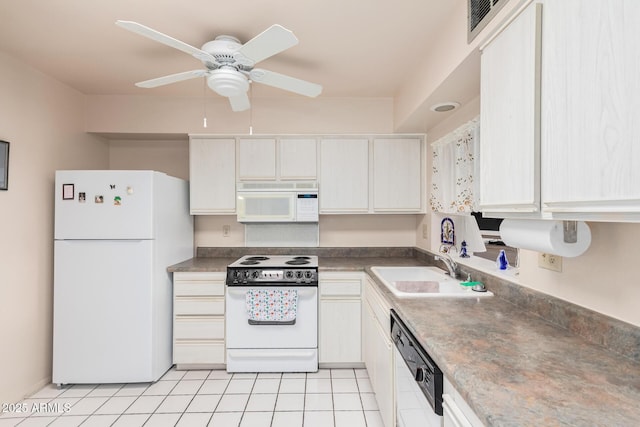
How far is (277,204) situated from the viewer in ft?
9.87

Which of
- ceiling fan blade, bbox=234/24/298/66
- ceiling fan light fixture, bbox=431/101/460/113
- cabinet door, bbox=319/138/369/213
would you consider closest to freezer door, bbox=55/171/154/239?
ceiling fan blade, bbox=234/24/298/66

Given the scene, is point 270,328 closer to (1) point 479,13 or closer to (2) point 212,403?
(2) point 212,403

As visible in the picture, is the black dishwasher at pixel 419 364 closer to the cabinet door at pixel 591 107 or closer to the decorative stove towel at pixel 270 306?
the cabinet door at pixel 591 107

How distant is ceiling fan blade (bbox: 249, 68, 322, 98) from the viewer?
76.9 inches

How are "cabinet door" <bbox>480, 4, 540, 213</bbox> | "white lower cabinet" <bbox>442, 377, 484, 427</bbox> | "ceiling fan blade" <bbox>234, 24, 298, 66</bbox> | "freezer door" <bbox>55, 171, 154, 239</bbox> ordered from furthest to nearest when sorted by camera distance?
"freezer door" <bbox>55, 171, 154, 239</bbox>, "ceiling fan blade" <bbox>234, 24, 298, 66</bbox>, "cabinet door" <bbox>480, 4, 540, 213</bbox>, "white lower cabinet" <bbox>442, 377, 484, 427</bbox>

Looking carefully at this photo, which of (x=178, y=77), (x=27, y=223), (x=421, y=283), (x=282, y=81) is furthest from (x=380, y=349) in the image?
(x=27, y=223)

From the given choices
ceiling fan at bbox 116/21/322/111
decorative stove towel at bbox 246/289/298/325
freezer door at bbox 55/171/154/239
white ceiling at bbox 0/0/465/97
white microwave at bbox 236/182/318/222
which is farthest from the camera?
white microwave at bbox 236/182/318/222

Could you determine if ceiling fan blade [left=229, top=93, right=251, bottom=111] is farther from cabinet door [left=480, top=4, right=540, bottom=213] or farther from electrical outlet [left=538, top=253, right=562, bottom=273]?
electrical outlet [left=538, top=253, right=562, bottom=273]

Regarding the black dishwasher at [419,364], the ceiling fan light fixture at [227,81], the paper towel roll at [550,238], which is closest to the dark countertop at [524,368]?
the black dishwasher at [419,364]

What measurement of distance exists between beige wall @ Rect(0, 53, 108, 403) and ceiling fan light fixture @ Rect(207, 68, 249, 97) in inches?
60.7

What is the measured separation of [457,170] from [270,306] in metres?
1.76

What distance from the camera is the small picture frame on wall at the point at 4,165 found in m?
Result: 2.19

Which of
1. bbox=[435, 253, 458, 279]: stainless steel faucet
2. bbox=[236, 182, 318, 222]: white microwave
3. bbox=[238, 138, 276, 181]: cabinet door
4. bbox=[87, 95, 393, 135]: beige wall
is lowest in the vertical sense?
bbox=[435, 253, 458, 279]: stainless steel faucet

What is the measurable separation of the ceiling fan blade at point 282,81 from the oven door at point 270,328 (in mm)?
1512
